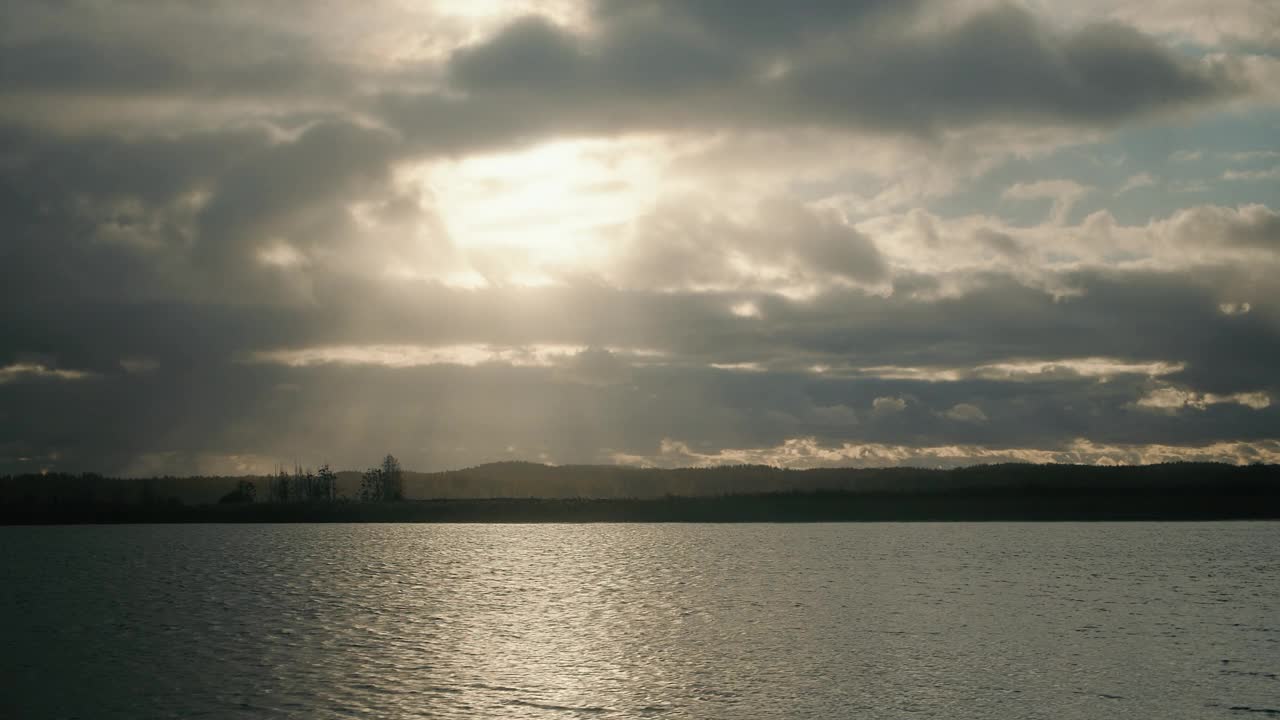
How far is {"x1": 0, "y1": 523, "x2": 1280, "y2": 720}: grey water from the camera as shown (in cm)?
4678

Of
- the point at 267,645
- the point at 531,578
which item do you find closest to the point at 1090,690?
the point at 267,645

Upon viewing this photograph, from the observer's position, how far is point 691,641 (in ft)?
221

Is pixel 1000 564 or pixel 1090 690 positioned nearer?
pixel 1090 690

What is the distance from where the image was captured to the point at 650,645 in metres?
65.7

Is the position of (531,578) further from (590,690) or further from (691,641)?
(590,690)

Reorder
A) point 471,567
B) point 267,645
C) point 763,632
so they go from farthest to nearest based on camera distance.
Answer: point 471,567
point 763,632
point 267,645

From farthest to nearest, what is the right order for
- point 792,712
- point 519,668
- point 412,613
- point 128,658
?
1. point 412,613
2. point 128,658
3. point 519,668
4. point 792,712

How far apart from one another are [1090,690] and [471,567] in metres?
120

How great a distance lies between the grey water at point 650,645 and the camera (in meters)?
46.8

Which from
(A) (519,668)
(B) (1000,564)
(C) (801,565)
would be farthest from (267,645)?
(B) (1000,564)

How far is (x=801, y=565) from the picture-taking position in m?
146

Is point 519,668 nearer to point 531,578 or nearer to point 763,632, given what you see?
point 763,632

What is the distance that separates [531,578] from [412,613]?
45823 millimetres

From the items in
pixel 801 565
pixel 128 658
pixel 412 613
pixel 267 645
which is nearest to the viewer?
pixel 128 658
